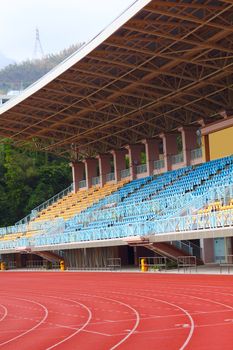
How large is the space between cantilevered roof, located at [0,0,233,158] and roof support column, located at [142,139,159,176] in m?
0.64

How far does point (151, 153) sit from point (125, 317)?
34.3 metres

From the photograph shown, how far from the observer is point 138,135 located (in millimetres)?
50344

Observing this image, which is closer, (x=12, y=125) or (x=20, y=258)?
(x=12, y=125)

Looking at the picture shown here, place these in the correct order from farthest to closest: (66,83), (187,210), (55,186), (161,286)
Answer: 1. (55,186)
2. (66,83)
3. (187,210)
4. (161,286)

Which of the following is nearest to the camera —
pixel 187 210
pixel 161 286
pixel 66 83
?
pixel 161 286

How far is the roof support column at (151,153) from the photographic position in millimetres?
48250

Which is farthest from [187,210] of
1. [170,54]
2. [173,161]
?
[173,161]

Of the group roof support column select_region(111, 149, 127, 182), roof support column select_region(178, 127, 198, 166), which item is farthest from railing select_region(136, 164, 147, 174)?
roof support column select_region(178, 127, 198, 166)

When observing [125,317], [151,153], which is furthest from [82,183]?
[125,317]

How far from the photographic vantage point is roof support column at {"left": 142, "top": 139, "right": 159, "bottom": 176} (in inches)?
1900

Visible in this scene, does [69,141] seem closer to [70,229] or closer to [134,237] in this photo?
[70,229]

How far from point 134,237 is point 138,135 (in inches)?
762

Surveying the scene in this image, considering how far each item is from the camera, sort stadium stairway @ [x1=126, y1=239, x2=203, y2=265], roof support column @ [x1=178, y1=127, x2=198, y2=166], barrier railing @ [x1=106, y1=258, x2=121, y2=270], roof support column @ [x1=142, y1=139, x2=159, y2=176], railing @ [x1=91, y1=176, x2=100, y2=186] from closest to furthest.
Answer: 1. stadium stairway @ [x1=126, y1=239, x2=203, y2=265]
2. barrier railing @ [x1=106, y1=258, x2=121, y2=270]
3. roof support column @ [x1=178, y1=127, x2=198, y2=166]
4. roof support column @ [x1=142, y1=139, x2=159, y2=176]
5. railing @ [x1=91, y1=176, x2=100, y2=186]

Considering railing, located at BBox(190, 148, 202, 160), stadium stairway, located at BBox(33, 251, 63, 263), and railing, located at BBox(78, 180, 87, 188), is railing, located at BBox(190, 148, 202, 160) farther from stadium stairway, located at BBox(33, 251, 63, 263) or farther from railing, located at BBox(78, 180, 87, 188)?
railing, located at BBox(78, 180, 87, 188)
